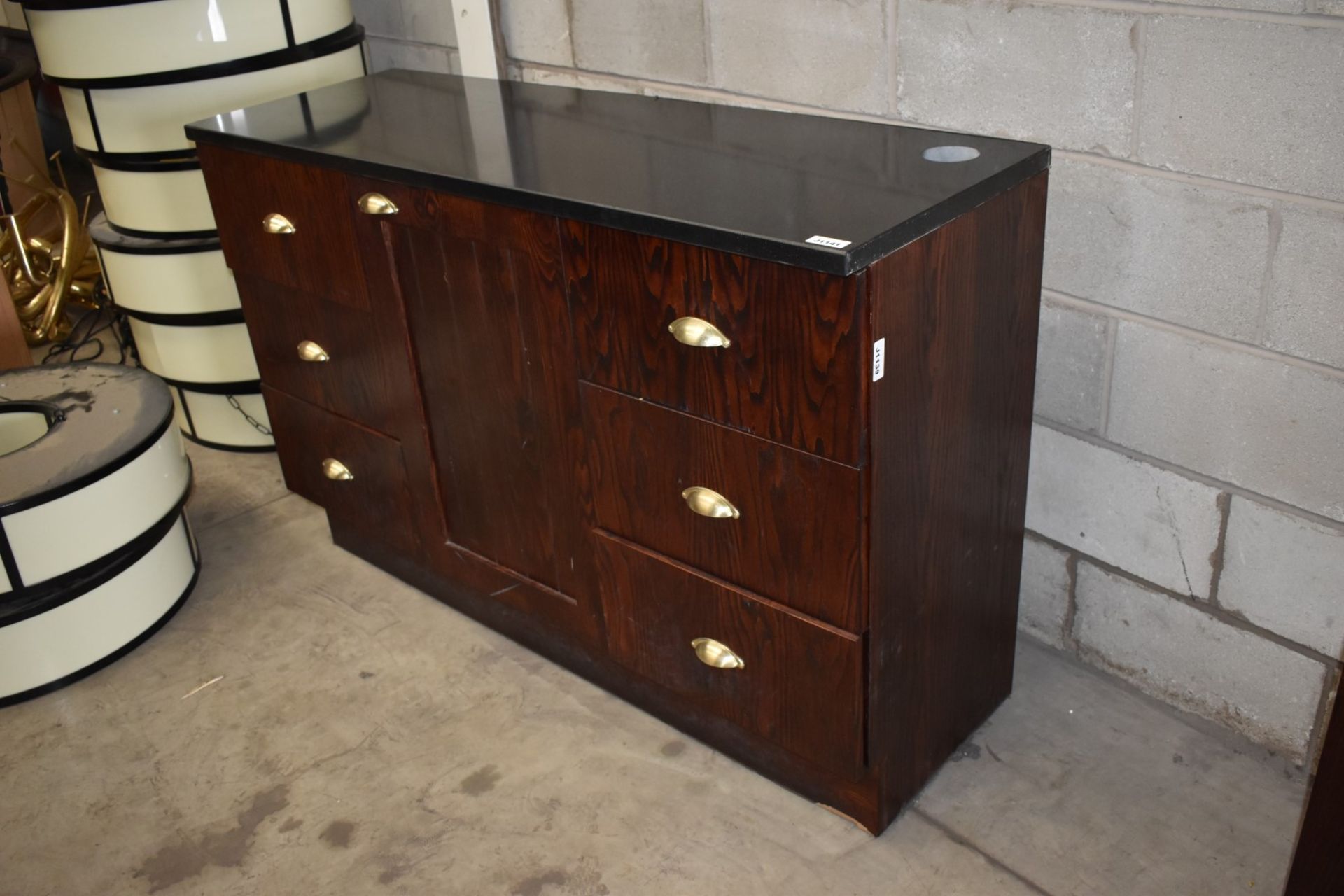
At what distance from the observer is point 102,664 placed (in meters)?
2.18

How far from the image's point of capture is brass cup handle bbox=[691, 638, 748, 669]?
1.68m

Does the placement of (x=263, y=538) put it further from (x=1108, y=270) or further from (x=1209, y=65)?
(x=1209, y=65)

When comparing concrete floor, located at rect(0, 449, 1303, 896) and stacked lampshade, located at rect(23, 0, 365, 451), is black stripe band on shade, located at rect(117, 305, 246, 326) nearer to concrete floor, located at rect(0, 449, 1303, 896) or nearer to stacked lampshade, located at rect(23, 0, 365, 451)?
stacked lampshade, located at rect(23, 0, 365, 451)

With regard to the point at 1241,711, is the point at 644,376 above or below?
above

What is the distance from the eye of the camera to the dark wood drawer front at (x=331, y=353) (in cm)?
201

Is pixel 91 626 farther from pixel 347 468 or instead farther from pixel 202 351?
pixel 202 351

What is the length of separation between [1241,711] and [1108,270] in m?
0.71

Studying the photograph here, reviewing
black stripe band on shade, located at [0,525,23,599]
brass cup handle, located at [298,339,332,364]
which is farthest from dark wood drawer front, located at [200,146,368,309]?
black stripe band on shade, located at [0,525,23,599]

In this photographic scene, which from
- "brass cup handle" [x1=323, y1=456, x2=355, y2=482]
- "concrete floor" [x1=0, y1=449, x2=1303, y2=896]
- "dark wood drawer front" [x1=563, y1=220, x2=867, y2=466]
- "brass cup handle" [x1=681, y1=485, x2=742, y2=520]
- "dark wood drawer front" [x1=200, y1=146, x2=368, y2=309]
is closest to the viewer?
"dark wood drawer front" [x1=563, y1=220, x2=867, y2=466]

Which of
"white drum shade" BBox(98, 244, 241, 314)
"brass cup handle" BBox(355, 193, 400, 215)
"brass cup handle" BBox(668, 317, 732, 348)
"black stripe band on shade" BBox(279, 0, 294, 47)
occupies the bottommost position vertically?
"white drum shade" BBox(98, 244, 241, 314)

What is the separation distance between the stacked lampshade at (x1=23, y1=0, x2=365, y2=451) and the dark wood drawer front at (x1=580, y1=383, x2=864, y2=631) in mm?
1295

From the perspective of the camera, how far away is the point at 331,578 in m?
2.41

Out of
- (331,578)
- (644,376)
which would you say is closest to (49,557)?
(331,578)

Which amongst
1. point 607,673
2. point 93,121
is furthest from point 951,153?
point 93,121
